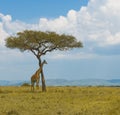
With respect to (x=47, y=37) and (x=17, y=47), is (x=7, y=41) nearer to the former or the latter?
(x=17, y=47)

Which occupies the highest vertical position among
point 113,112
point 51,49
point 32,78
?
point 51,49

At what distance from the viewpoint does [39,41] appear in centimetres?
5484

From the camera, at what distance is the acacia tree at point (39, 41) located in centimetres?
5472

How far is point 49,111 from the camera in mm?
28203

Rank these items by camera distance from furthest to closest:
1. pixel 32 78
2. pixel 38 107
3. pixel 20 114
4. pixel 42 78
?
pixel 42 78 → pixel 32 78 → pixel 38 107 → pixel 20 114

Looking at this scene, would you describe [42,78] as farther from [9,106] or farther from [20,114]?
[20,114]

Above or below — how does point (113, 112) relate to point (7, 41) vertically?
below

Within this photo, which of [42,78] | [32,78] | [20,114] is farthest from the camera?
[42,78]

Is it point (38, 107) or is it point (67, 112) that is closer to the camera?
point (67, 112)

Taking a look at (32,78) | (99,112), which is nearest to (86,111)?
(99,112)

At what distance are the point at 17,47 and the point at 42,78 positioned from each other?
514 centimetres

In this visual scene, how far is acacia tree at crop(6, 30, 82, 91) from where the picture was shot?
5472 centimetres

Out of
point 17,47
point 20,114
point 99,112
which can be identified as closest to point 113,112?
point 99,112

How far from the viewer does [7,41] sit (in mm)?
56656
